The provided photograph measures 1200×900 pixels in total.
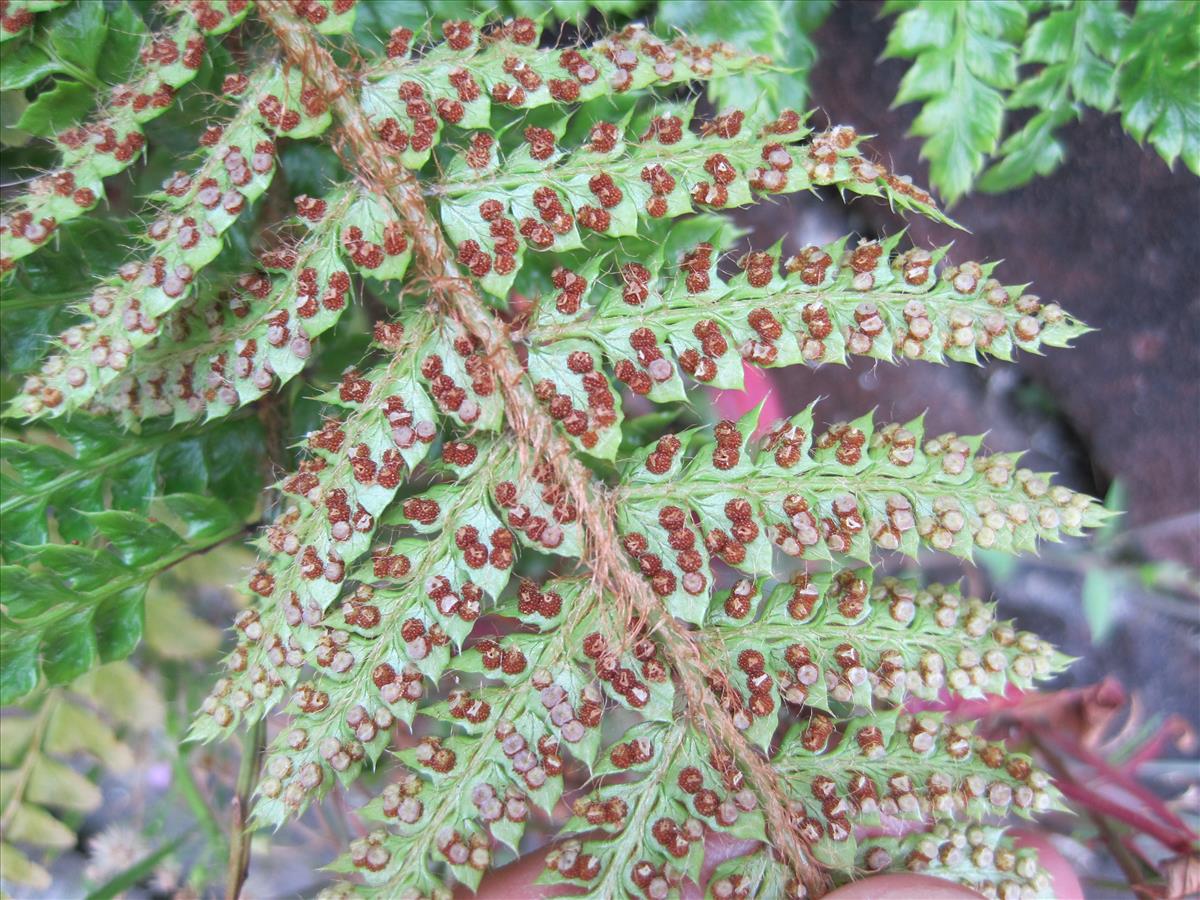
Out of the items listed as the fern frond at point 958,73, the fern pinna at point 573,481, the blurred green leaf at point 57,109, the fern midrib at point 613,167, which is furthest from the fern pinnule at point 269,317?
the fern frond at point 958,73

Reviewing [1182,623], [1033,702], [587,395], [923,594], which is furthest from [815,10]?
[1182,623]

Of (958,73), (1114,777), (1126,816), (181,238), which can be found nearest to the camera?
(181,238)

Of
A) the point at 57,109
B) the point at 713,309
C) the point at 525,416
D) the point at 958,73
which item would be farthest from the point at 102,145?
the point at 958,73

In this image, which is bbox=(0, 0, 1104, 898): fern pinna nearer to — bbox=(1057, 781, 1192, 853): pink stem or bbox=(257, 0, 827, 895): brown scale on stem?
bbox=(257, 0, 827, 895): brown scale on stem

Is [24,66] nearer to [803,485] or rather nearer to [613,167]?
[613,167]

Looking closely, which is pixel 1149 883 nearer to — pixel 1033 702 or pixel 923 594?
pixel 1033 702

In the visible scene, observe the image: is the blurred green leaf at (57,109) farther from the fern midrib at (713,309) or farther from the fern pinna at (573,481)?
the fern midrib at (713,309)
